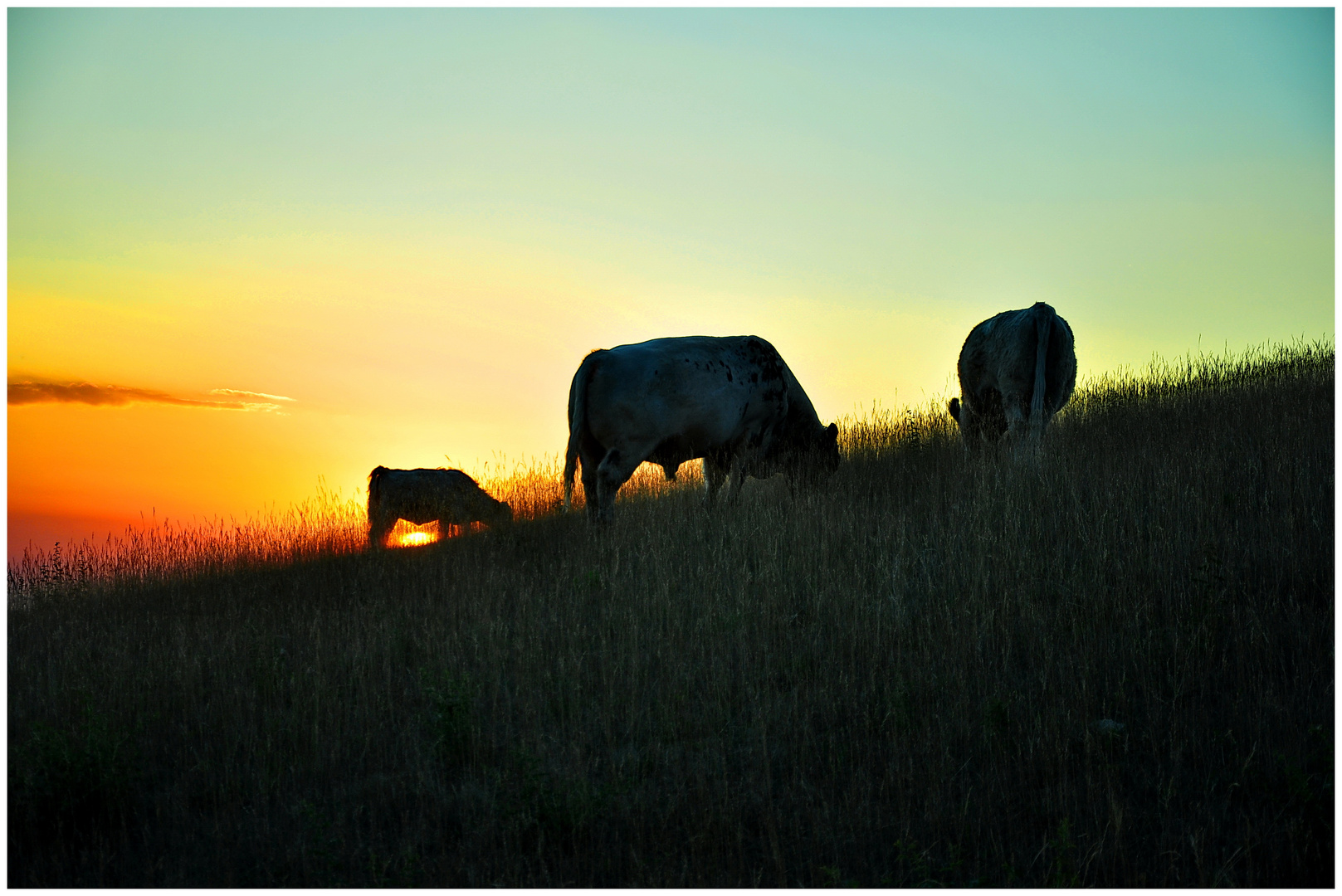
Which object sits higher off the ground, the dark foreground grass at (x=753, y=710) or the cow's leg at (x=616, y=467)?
the cow's leg at (x=616, y=467)

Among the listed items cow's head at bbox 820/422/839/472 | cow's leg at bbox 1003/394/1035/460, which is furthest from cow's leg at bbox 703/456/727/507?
→ cow's leg at bbox 1003/394/1035/460

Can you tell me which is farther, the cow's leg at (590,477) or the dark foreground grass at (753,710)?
the cow's leg at (590,477)

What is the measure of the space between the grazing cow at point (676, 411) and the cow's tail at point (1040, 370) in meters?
2.98

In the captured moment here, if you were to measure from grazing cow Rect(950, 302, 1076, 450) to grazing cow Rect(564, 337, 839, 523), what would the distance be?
8.79 ft

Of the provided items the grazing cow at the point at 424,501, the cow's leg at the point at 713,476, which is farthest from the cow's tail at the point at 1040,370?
the grazing cow at the point at 424,501

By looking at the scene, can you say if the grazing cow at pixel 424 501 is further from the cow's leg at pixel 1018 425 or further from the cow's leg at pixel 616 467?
the cow's leg at pixel 1018 425

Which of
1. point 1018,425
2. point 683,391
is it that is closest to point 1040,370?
point 1018,425

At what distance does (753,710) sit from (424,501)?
10006 mm

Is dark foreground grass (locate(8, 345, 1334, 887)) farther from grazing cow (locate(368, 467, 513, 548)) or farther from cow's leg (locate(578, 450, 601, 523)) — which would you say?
grazing cow (locate(368, 467, 513, 548))

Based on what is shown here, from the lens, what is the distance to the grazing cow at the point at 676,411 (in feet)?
32.0

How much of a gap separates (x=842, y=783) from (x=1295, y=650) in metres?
3.08

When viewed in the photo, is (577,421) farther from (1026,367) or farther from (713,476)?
(1026,367)

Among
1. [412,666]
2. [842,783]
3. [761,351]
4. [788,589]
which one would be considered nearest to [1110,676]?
[842,783]

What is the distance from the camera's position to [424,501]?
46.2ft
